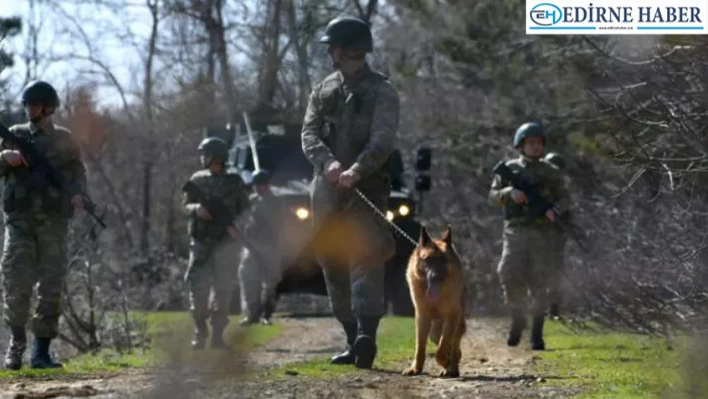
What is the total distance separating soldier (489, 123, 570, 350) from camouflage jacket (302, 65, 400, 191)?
3.59m

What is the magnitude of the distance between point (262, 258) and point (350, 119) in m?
8.81

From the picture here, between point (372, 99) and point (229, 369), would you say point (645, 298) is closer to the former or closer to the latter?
point (372, 99)

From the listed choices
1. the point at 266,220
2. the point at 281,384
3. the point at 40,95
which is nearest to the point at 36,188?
the point at 40,95

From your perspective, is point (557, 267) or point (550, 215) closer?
point (550, 215)

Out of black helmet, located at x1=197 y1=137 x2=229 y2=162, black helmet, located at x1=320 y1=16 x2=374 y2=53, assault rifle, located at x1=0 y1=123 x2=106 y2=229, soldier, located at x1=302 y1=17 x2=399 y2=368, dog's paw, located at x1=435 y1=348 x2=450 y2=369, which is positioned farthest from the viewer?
black helmet, located at x1=197 y1=137 x2=229 y2=162

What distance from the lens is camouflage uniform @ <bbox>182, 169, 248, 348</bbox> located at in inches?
602

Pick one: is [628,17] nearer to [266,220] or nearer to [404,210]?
[404,210]

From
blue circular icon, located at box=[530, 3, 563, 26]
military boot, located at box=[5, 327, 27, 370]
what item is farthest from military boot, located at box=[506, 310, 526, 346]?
blue circular icon, located at box=[530, 3, 563, 26]

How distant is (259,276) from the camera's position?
20219mm

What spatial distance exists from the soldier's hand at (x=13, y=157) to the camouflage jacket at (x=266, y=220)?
26.0 ft

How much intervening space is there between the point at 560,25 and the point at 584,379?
9.80 metres

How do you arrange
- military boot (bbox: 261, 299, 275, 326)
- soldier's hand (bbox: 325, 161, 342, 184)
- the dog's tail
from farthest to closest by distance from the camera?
military boot (bbox: 261, 299, 275, 326), the dog's tail, soldier's hand (bbox: 325, 161, 342, 184)

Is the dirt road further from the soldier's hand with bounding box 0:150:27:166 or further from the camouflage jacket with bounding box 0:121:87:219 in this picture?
the soldier's hand with bounding box 0:150:27:166

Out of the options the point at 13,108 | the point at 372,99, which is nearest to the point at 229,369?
the point at 372,99
